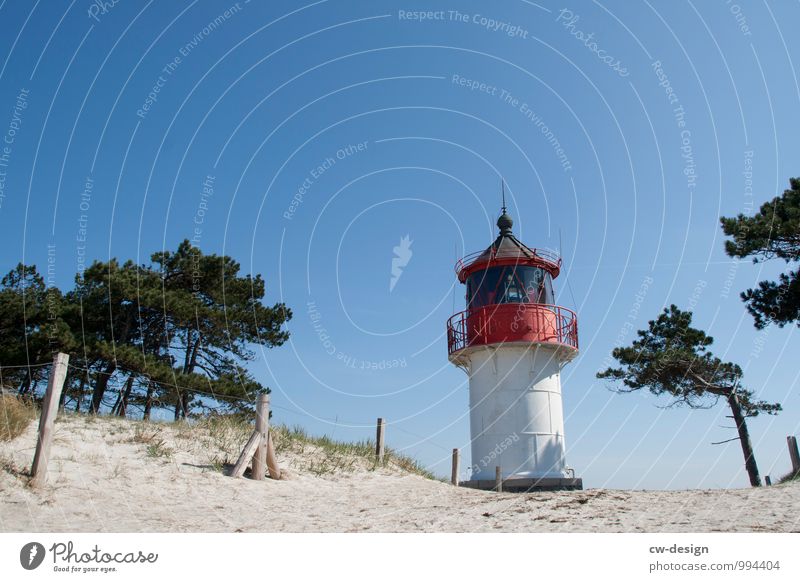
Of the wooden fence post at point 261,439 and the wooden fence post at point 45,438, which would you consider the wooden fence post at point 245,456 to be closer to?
the wooden fence post at point 261,439

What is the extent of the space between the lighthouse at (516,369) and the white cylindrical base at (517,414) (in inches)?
1.2

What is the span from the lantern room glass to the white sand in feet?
24.1

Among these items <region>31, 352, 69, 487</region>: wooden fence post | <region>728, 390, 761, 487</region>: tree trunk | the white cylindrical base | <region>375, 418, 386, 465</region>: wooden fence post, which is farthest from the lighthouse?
<region>31, 352, 69, 487</region>: wooden fence post

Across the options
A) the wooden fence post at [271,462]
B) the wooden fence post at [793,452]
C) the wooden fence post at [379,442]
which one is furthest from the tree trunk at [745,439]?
the wooden fence post at [271,462]

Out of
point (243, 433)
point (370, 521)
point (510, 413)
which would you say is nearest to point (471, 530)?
point (370, 521)

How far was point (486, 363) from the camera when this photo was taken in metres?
19.3

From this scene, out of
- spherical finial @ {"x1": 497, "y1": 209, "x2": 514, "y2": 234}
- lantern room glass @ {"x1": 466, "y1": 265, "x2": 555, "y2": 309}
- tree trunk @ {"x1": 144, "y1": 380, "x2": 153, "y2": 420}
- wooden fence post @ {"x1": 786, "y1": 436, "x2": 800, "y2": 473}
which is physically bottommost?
wooden fence post @ {"x1": 786, "y1": 436, "x2": 800, "y2": 473}

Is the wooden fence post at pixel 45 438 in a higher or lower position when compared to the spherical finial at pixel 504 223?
lower

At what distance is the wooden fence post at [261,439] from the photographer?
1223 centimetres

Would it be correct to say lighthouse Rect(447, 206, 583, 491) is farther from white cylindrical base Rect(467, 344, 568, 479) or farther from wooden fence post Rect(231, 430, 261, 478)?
wooden fence post Rect(231, 430, 261, 478)

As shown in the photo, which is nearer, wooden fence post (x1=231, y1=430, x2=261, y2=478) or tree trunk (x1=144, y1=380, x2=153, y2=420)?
wooden fence post (x1=231, y1=430, x2=261, y2=478)

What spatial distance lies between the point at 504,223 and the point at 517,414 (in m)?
6.79

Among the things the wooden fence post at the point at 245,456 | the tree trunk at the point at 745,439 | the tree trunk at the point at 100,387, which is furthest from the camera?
the tree trunk at the point at 100,387

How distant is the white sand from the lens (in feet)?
27.4
